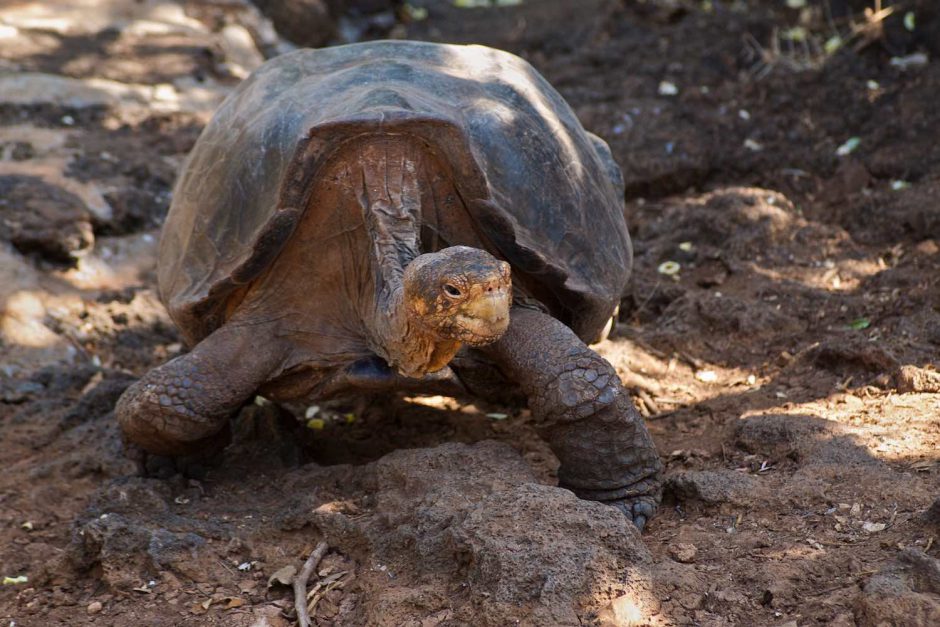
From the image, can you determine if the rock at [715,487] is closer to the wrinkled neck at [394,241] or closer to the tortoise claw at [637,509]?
the tortoise claw at [637,509]

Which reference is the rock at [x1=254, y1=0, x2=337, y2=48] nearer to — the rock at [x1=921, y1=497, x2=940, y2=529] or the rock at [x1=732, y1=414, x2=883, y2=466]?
the rock at [x1=732, y1=414, x2=883, y2=466]

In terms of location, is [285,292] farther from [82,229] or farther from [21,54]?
[21,54]

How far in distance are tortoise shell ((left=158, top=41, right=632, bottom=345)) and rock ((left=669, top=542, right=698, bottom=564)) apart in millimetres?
1293

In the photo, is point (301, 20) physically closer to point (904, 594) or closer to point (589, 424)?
point (589, 424)

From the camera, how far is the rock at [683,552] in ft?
10.8

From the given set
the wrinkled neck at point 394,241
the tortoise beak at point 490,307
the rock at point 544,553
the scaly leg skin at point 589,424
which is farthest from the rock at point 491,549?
the tortoise beak at point 490,307

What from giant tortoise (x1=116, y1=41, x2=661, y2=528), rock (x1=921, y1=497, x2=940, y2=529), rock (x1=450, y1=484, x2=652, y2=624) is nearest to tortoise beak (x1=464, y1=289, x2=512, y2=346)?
giant tortoise (x1=116, y1=41, x2=661, y2=528)

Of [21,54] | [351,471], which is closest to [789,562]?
[351,471]

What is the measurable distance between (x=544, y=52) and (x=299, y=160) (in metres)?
7.00

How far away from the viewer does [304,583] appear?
135 inches

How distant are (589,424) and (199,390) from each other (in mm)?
1480

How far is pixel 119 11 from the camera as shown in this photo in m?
10.3

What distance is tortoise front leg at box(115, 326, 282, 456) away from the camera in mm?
4246

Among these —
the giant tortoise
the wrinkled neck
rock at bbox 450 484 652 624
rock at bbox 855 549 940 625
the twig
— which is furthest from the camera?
the giant tortoise
